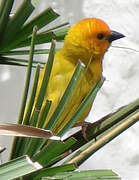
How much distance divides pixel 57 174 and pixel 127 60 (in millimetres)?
2203

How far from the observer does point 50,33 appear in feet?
5.58

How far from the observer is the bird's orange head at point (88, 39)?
6.98ft

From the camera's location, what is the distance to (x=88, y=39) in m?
2.17

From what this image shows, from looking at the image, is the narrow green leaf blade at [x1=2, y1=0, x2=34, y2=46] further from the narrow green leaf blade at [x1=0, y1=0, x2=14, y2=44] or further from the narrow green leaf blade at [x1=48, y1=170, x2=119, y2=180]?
the narrow green leaf blade at [x1=48, y1=170, x2=119, y2=180]

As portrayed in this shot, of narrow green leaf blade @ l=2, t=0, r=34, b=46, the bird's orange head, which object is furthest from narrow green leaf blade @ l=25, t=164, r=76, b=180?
the bird's orange head

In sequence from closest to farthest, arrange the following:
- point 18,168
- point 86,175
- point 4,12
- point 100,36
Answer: point 18,168 → point 86,175 → point 4,12 → point 100,36

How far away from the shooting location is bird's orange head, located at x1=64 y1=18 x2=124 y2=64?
2.13 metres

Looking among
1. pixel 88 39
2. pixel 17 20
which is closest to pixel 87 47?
pixel 88 39

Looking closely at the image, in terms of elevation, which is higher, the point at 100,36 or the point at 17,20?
the point at 17,20

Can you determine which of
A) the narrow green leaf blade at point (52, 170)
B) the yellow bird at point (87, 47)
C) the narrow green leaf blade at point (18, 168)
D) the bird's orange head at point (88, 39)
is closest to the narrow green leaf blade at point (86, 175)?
the narrow green leaf blade at point (52, 170)

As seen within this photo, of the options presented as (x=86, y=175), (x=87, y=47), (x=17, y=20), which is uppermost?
(x=17, y=20)

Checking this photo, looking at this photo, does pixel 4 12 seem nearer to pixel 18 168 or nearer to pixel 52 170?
pixel 52 170

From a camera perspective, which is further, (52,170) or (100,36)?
(100,36)

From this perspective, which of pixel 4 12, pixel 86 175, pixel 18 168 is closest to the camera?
pixel 18 168
